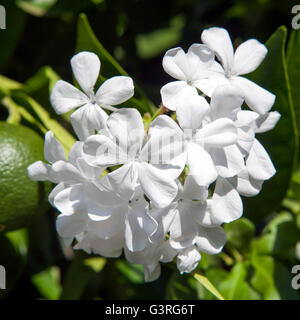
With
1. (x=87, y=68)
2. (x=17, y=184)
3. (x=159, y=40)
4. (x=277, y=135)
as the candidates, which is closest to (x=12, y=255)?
(x=17, y=184)

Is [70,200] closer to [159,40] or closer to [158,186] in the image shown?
[158,186]

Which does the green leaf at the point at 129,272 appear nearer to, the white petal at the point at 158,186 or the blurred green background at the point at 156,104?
the blurred green background at the point at 156,104

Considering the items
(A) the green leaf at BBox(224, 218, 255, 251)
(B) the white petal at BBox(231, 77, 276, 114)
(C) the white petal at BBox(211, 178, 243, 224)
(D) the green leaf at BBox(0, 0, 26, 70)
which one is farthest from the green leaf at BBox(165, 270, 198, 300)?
(D) the green leaf at BBox(0, 0, 26, 70)

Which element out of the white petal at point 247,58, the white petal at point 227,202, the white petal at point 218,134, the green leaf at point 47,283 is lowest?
the green leaf at point 47,283

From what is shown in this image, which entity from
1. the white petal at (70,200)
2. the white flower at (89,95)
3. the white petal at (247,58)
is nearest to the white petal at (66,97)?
the white flower at (89,95)

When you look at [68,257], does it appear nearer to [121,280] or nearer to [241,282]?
[121,280]

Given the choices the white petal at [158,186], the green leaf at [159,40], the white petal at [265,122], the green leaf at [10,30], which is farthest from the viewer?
the green leaf at [159,40]

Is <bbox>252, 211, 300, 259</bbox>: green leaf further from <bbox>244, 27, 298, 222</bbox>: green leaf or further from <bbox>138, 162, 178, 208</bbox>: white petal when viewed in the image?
<bbox>138, 162, 178, 208</bbox>: white petal
